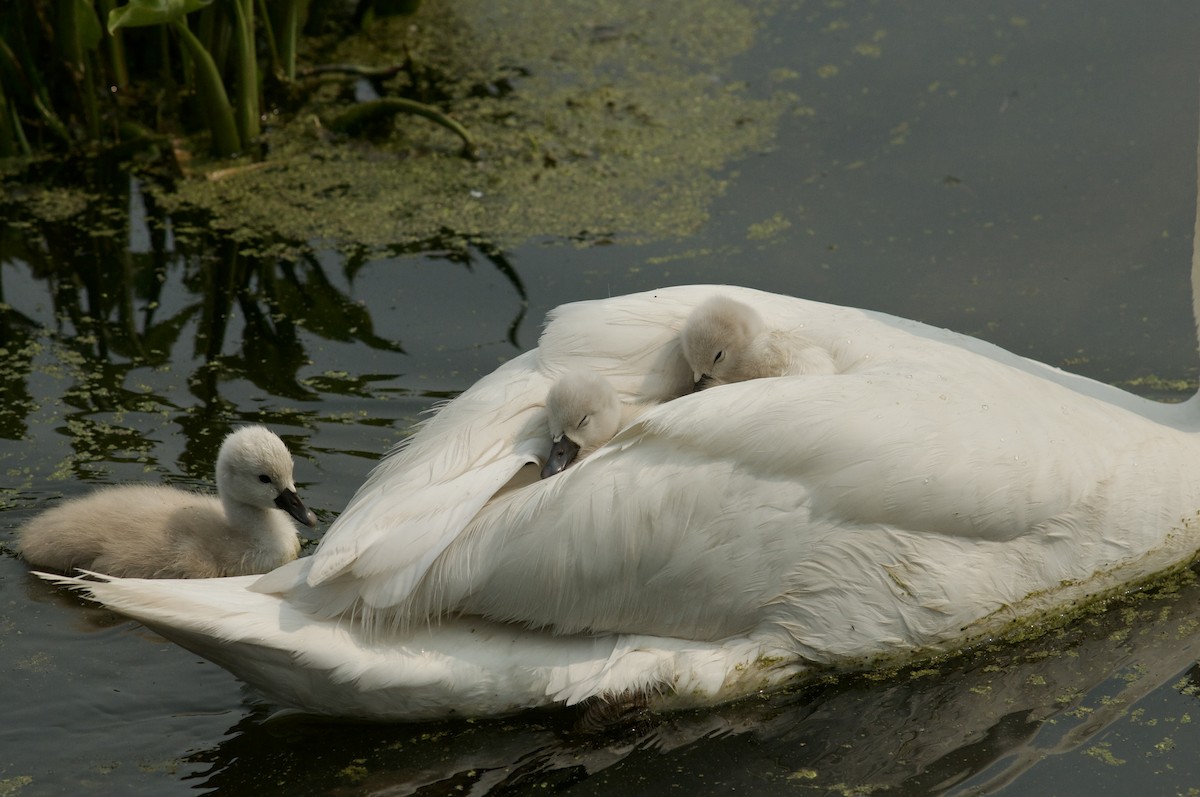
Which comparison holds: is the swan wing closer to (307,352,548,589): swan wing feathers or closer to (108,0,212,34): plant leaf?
(307,352,548,589): swan wing feathers

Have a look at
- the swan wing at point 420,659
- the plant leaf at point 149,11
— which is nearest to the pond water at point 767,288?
the swan wing at point 420,659

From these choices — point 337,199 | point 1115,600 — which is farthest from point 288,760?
point 337,199

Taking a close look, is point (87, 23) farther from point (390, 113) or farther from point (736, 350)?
point (736, 350)

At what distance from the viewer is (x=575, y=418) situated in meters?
3.87

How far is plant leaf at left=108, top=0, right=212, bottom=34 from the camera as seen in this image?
5473mm

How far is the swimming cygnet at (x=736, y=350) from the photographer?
404 centimetres

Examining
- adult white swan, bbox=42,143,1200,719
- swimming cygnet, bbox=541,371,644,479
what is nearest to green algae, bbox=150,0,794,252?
swimming cygnet, bbox=541,371,644,479

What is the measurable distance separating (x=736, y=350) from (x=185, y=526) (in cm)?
180

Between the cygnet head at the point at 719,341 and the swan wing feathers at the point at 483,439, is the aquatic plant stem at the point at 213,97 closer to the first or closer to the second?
the swan wing feathers at the point at 483,439

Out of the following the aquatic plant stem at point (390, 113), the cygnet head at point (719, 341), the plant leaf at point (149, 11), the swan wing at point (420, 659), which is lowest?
the swan wing at point (420, 659)

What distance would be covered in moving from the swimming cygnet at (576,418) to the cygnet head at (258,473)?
0.98 metres

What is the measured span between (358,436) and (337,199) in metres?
1.98

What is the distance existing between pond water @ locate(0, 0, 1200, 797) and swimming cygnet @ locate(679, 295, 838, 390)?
86 cm

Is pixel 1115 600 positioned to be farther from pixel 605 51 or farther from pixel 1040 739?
pixel 605 51
